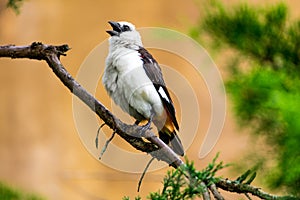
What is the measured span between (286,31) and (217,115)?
0.25m

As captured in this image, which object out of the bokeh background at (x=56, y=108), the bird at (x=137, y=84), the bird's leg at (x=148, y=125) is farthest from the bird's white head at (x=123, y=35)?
the bokeh background at (x=56, y=108)

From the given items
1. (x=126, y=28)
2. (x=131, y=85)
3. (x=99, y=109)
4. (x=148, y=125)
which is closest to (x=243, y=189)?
(x=99, y=109)

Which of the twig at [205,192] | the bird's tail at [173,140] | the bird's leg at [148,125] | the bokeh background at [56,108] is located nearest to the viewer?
the twig at [205,192]

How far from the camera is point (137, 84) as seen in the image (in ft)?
3.96

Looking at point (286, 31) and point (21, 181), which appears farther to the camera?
point (21, 181)

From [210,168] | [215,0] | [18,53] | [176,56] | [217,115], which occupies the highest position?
[176,56]

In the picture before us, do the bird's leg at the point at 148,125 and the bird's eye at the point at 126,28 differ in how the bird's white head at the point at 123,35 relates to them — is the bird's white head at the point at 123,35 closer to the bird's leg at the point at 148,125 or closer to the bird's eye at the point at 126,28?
the bird's eye at the point at 126,28

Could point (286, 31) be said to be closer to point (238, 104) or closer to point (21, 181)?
point (238, 104)

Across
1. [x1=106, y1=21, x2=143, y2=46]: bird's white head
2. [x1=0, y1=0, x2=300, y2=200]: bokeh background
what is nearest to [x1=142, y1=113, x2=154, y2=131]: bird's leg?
[x1=106, y1=21, x2=143, y2=46]: bird's white head

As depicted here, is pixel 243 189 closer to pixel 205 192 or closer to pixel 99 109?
pixel 205 192

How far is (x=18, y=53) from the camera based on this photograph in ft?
2.84

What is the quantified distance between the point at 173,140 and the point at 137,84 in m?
0.12

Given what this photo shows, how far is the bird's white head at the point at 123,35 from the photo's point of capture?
126 cm

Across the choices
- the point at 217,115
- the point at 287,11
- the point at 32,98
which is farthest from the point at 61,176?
the point at 287,11
